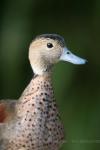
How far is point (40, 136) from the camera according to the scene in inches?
84.5

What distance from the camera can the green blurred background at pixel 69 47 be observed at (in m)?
3.57

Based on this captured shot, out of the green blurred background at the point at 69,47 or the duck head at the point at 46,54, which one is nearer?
the duck head at the point at 46,54

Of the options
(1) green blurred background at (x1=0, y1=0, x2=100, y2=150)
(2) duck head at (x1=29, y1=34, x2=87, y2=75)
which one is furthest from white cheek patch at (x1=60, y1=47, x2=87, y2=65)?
(1) green blurred background at (x1=0, y1=0, x2=100, y2=150)

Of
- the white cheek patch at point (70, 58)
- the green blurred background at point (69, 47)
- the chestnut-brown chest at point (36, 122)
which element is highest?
the green blurred background at point (69, 47)

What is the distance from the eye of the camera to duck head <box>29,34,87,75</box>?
7.15 feet

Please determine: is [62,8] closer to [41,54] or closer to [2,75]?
[2,75]

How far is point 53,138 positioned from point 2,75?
1.53 meters

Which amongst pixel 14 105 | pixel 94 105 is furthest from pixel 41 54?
pixel 94 105

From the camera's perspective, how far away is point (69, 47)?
141 inches

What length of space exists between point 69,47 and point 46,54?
4.53ft

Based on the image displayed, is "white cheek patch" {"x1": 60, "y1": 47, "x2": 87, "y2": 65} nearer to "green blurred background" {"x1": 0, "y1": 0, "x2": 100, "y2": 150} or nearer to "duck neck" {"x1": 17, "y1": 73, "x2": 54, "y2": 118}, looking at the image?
"duck neck" {"x1": 17, "y1": 73, "x2": 54, "y2": 118}

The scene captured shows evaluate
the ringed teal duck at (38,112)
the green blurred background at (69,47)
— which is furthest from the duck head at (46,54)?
the green blurred background at (69,47)

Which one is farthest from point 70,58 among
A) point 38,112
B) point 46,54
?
point 38,112

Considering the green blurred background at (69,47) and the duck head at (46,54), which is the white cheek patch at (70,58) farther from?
the green blurred background at (69,47)
